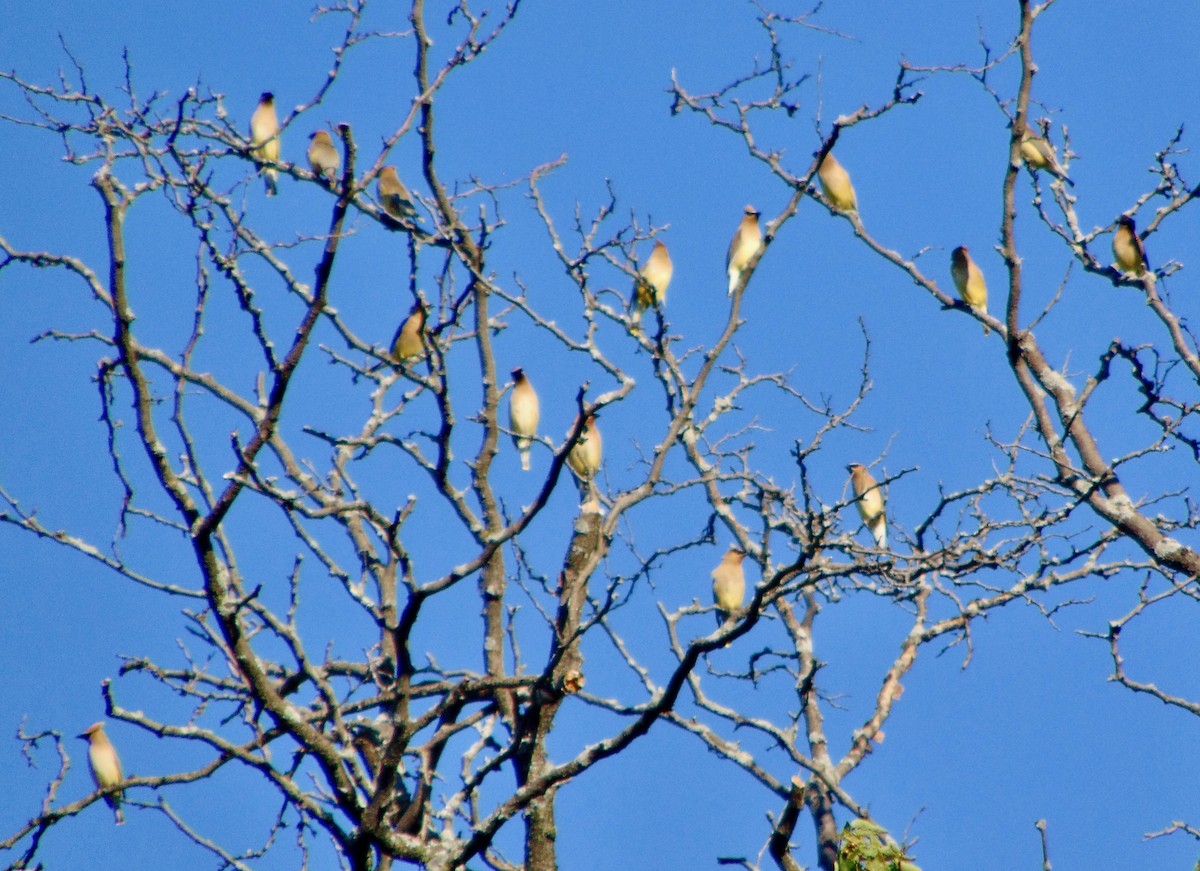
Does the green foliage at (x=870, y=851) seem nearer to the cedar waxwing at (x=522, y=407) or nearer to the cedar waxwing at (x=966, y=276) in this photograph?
the cedar waxwing at (x=522, y=407)

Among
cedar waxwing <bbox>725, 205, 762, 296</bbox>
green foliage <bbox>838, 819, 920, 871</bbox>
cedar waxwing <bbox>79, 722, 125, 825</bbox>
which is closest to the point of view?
green foliage <bbox>838, 819, 920, 871</bbox>

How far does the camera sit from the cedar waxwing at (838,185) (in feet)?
35.3

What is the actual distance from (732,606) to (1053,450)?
3615 mm

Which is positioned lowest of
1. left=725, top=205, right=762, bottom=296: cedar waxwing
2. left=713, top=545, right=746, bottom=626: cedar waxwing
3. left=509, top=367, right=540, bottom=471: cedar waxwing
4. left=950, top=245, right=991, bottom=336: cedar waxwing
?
left=713, top=545, right=746, bottom=626: cedar waxwing

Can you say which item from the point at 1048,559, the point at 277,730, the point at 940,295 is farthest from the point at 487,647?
the point at 940,295

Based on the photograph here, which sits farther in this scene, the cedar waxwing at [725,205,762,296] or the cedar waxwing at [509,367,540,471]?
the cedar waxwing at [725,205,762,296]

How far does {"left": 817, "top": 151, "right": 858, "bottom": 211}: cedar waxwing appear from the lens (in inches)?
424

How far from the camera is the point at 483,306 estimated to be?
5621 millimetres

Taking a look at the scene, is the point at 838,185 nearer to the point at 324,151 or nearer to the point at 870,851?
the point at 324,151

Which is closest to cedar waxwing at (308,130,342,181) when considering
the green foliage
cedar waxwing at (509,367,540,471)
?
cedar waxwing at (509,367,540,471)

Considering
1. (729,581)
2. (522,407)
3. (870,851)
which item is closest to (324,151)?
(522,407)

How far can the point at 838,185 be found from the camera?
11.0m

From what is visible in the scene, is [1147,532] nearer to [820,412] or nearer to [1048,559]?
[1048,559]

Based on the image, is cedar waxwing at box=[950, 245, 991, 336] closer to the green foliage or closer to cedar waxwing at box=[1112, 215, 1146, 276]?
cedar waxwing at box=[1112, 215, 1146, 276]
